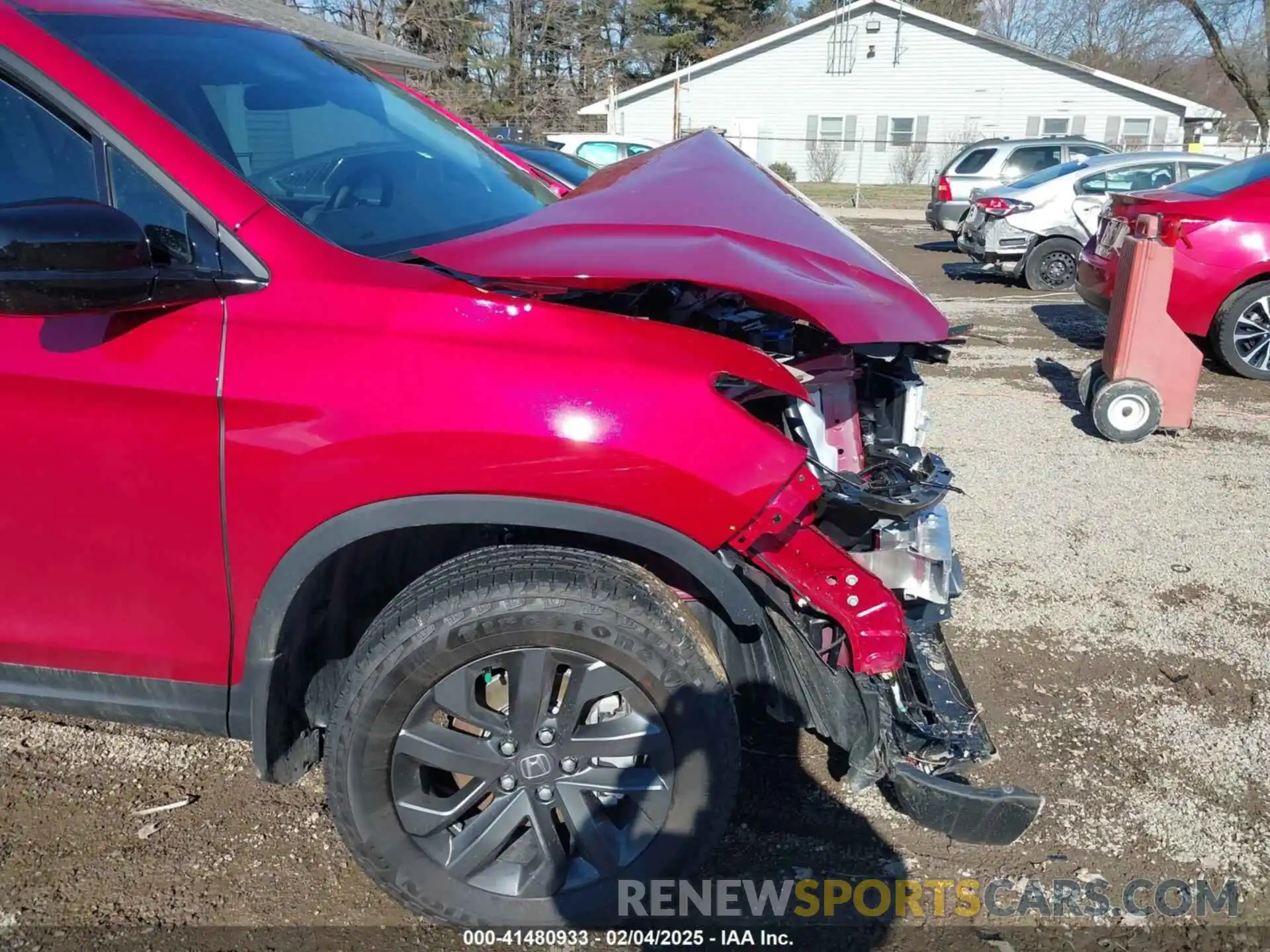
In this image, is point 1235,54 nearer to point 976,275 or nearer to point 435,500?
point 976,275

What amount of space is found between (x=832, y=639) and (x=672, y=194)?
1.20 metres

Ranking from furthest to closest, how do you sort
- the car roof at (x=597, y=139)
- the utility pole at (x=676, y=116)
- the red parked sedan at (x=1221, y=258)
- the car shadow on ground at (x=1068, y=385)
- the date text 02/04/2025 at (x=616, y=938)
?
the utility pole at (x=676, y=116)
the car roof at (x=597, y=139)
the red parked sedan at (x=1221, y=258)
the car shadow on ground at (x=1068, y=385)
the date text 02/04/2025 at (x=616, y=938)

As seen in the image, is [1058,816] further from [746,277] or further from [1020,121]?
[1020,121]

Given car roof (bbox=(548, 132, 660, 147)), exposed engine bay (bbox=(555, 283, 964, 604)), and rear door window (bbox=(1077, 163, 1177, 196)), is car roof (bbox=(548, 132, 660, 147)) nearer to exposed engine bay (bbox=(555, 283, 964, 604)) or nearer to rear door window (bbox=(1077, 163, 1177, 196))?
rear door window (bbox=(1077, 163, 1177, 196))

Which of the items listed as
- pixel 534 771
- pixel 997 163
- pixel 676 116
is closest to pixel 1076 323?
pixel 997 163

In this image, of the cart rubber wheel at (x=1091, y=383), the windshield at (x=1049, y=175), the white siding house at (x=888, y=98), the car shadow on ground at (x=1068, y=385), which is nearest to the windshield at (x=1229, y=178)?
the car shadow on ground at (x=1068, y=385)

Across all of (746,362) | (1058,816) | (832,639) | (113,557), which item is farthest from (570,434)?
(1058,816)

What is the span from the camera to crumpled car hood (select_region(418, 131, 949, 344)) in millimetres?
2055

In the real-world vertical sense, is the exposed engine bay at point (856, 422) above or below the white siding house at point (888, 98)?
below

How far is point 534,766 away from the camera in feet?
7.11

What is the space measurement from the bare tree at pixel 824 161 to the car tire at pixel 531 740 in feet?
114

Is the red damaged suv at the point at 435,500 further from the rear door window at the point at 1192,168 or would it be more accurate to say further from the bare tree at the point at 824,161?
the bare tree at the point at 824,161

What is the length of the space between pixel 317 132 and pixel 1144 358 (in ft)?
16.3

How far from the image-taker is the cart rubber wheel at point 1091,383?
19.8ft
